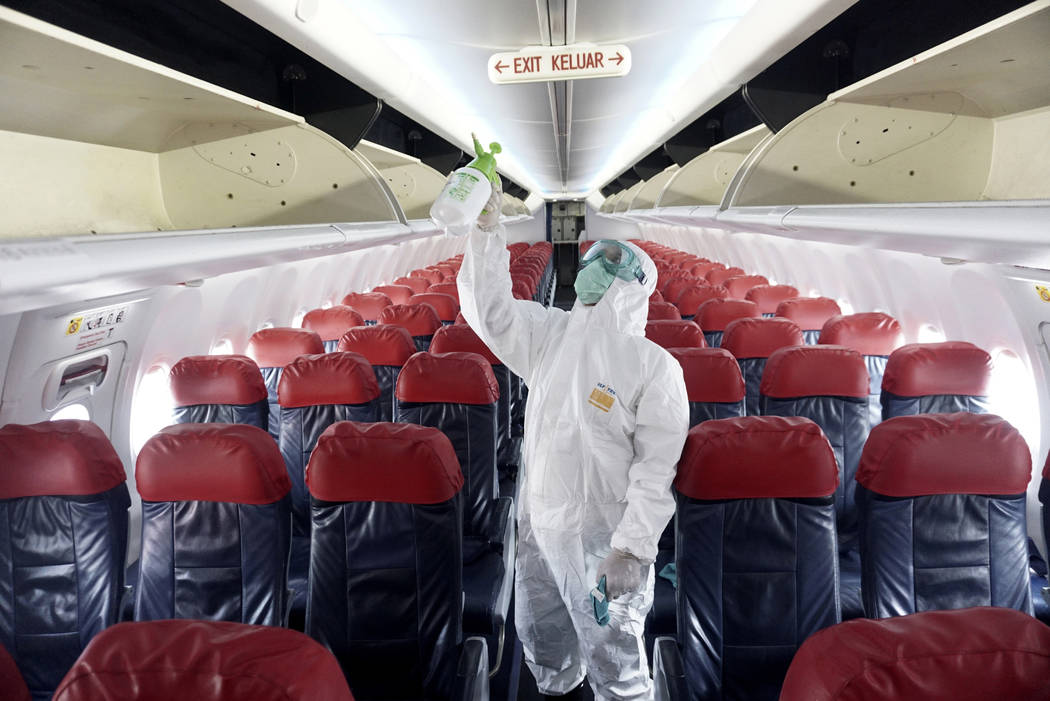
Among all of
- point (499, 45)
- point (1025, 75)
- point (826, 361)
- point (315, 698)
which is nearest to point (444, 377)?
point (499, 45)

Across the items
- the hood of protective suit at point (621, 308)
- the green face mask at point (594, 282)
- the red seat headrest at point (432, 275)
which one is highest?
the green face mask at point (594, 282)

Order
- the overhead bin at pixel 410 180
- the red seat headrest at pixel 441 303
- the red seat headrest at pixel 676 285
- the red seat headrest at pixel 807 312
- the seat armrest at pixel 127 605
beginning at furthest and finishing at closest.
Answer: the red seat headrest at pixel 676 285 < the overhead bin at pixel 410 180 < the red seat headrest at pixel 441 303 < the red seat headrest at pixel 807 312 < the seat armrest at pixel 127 605

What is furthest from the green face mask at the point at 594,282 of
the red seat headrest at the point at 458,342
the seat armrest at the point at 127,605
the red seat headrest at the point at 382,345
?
the seat armrest at the point at 127,605

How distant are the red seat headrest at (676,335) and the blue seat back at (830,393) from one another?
1.05 metres

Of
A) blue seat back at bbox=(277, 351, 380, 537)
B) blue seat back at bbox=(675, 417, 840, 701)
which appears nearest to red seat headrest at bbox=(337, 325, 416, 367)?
blue seat back at bbox=(277, 351, 380, 537)

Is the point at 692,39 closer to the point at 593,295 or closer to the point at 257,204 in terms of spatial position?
the point at 593,295

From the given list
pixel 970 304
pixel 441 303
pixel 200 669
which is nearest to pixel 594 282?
pixel 200 669

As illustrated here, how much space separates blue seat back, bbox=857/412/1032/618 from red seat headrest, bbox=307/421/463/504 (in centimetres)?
158

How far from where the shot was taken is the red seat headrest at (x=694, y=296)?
7359mm

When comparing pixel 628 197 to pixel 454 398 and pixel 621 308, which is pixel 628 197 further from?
pixel 621 308

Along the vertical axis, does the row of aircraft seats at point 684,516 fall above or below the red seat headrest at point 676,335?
below

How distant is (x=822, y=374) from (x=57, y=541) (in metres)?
3.62

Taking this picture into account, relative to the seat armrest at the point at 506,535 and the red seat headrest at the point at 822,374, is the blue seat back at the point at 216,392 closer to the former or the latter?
the seat armrest at the point at 506,535

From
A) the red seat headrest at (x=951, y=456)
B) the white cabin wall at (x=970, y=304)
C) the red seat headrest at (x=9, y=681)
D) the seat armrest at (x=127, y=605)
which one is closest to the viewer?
the red seat headrest at (x=9, y=681)
